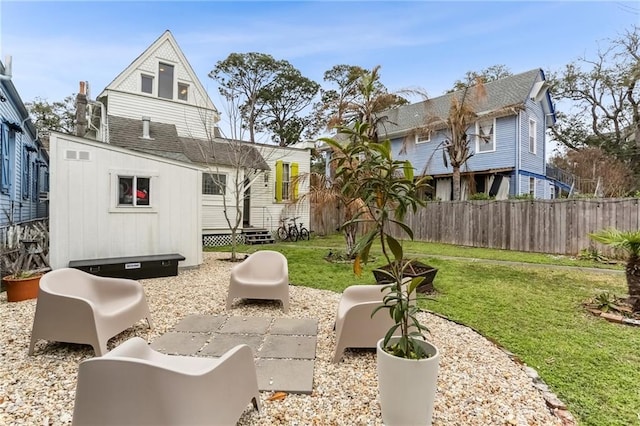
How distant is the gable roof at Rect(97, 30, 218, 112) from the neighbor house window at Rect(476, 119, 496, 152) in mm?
13184

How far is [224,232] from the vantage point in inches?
529

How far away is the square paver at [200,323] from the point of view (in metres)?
4.09

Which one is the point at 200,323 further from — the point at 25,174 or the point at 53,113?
the point at 53,113

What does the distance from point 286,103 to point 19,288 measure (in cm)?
2427

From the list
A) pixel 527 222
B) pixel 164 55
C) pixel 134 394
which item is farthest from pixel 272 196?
pixel 134 394

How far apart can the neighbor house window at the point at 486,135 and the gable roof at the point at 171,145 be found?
1062 cm

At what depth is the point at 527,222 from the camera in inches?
442

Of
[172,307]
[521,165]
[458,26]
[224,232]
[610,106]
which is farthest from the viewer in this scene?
[610,106]

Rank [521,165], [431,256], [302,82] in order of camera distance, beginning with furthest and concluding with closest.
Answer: [302,82], [521,165], [431,256]

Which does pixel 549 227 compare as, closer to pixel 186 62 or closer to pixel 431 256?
pixel 431 256

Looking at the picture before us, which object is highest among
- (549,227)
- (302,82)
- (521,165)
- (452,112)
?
(302,82)

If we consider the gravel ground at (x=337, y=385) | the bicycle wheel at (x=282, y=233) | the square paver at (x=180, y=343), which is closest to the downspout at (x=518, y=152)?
the bicycle wheel at (x=282, y=233)

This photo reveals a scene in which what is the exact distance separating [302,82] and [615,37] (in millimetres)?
18812

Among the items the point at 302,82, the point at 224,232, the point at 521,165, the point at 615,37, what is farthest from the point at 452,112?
the point at 302,82
